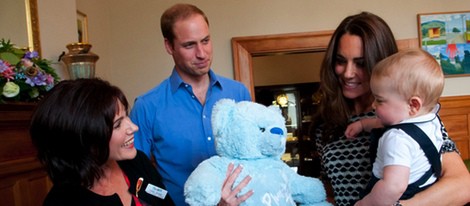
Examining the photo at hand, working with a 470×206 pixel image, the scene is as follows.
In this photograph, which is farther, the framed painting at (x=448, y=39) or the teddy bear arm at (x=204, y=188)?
the framed painting at (x=448, y=39)

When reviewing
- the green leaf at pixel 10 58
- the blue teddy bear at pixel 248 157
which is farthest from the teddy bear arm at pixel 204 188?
the green leaf at pixel 10 58

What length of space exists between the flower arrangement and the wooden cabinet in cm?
6

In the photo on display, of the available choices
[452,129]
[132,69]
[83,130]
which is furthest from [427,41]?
[83,130]

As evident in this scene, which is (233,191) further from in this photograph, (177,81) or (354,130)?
(177,81)

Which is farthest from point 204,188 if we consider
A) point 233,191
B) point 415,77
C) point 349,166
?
point 415,77

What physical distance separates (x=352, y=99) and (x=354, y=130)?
174mm

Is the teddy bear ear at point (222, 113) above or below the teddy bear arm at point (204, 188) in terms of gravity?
above

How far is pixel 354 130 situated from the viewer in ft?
4.31

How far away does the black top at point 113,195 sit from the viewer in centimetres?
103

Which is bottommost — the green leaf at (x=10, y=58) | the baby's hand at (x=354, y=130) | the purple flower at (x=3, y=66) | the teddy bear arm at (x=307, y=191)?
the teddy bear arm at (x=307, y=191)

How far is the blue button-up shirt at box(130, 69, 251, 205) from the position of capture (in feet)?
5.12

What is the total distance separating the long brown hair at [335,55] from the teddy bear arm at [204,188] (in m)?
0.54

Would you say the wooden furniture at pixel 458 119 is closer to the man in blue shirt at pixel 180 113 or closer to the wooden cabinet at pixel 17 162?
the man in blue shirt at pixel 180 113

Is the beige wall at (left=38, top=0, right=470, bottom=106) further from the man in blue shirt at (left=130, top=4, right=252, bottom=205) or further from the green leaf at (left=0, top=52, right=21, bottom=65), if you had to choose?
the man in blue shirt at (left=130, top=4, right=252, bottom=205)
